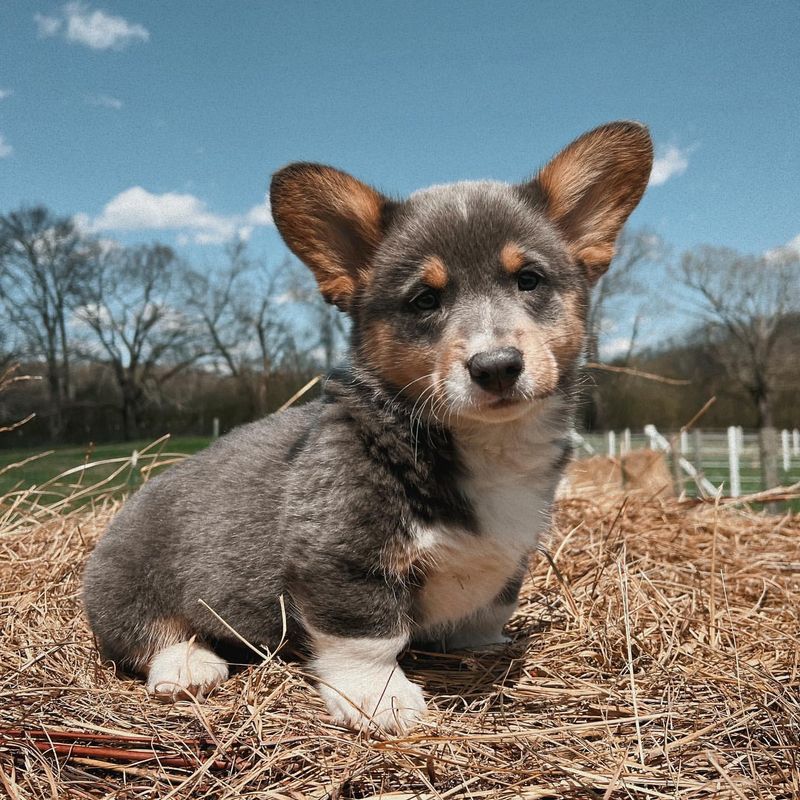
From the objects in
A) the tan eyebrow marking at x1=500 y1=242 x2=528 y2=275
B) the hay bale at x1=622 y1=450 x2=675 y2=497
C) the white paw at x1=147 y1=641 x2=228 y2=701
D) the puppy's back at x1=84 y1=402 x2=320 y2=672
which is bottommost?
the hay bale at x1=622 y1=450 x2=675 y2=497

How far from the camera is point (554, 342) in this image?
9.23 ft

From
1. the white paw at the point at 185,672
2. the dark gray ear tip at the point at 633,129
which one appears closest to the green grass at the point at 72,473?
the white paw at the point at 185,672

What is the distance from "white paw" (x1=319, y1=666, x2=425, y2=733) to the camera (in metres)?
2.43

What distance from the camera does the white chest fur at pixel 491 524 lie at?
2.65 m

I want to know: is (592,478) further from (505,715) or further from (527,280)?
(505,715)

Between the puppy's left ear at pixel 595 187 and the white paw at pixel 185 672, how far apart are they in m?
2.50

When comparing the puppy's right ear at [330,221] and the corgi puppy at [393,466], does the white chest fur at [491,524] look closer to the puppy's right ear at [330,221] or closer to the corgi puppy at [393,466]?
the corgi puppy at [393,466]

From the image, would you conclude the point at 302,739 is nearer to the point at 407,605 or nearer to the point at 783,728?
→ the point at 407,605

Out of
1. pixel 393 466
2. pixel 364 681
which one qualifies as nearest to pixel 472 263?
pixel 393 466

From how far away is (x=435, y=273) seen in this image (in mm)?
2729

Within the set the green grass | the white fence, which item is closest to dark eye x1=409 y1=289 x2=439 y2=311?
the green grass

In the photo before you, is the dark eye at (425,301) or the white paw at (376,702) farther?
the dark eye at (425,301)

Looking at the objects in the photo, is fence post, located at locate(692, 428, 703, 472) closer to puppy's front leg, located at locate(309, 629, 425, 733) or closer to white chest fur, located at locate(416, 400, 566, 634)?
white chest fur, located at locate(416, 400, 566, 634)

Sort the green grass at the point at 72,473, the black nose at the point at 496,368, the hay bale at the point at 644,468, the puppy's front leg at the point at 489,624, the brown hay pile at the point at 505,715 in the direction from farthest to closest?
the hay bale at the point at 644,468 < the green grass at the point at 72,473 < the puppy's front leg at the point at 489,624 < the black nose at the point at 496,368 < the brown hay pile at the point at 505,715
